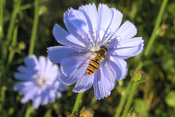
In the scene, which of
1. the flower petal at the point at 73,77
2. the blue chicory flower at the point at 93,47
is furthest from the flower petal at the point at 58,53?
the flower petal at the point at 73,77

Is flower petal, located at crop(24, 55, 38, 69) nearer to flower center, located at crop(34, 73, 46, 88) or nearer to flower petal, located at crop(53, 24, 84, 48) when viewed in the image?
flower center, located at crop(34, 73, 46, 88)

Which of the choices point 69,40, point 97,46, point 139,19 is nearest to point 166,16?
point 139,19

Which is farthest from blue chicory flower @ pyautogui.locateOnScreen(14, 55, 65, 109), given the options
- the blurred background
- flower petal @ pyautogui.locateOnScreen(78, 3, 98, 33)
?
flower petal @ pyautogui.locateOnScreen(78, 3, 98, 33)

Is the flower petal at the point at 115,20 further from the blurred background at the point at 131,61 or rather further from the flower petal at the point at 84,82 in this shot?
the blurred background at the point at 131,61

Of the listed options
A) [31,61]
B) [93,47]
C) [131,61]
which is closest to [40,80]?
[31,61]

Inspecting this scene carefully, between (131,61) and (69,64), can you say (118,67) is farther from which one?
(131,61)

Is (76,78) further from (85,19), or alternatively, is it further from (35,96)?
(35,96)

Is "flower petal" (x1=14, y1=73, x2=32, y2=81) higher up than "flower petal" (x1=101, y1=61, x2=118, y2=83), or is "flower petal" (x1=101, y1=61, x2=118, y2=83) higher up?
"flower petal" (x1=14, y1=73, x2=32, y2=81)
